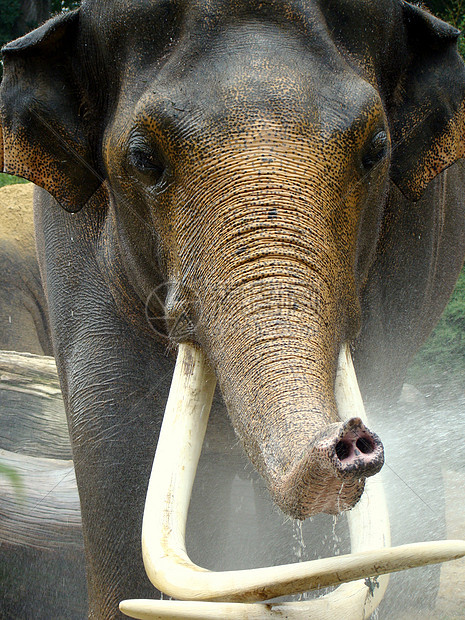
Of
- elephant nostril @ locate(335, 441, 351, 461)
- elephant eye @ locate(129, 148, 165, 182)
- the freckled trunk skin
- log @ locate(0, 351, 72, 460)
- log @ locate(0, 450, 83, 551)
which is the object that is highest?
elephant nostril @ locate(335, 441, 351, 461)

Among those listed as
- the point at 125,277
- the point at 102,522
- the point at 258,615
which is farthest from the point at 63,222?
the point at 258,615

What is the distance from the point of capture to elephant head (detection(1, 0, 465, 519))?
1.79 meters

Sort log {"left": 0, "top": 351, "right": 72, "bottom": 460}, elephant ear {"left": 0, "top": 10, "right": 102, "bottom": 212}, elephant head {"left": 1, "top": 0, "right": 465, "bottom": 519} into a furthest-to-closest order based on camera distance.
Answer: log {"left": 0, "top": 351, "right": 72, "bottom": 460} → elephant ear {"left": 0, "top": 10, "right": 102, "bottom": 212} → elephant head {"left": 1, "top": 0, "right": 465, "bottom": 519}

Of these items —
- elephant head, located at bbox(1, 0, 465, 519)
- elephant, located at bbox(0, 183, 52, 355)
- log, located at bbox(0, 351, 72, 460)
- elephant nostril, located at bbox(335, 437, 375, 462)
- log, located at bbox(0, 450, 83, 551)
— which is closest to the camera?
elephant nostril, located at bbox(335, 437, 375, 462)

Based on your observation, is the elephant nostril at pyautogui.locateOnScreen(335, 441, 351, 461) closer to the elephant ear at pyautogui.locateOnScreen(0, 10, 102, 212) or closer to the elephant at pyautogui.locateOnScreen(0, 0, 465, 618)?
the elephant at pyautogui.locateOnScreen(0, 0, 465, 618)

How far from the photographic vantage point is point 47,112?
266 cm

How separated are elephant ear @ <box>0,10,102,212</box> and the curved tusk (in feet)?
2.38

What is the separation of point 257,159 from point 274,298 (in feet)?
1.15

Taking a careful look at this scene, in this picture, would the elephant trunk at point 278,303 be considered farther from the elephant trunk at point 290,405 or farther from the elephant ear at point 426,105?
the elephant ear at point 426,105

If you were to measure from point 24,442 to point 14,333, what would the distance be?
2440mm

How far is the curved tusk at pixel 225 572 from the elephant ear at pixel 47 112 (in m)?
0.73

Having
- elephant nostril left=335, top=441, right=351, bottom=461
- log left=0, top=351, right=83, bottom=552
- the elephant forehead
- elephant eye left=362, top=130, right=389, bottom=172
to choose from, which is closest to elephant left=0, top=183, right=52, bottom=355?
log left=0, top=351, right=83, bottom=552

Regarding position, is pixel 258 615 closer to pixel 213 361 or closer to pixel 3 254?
pixel 213 361

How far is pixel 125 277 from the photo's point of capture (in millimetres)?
2822
